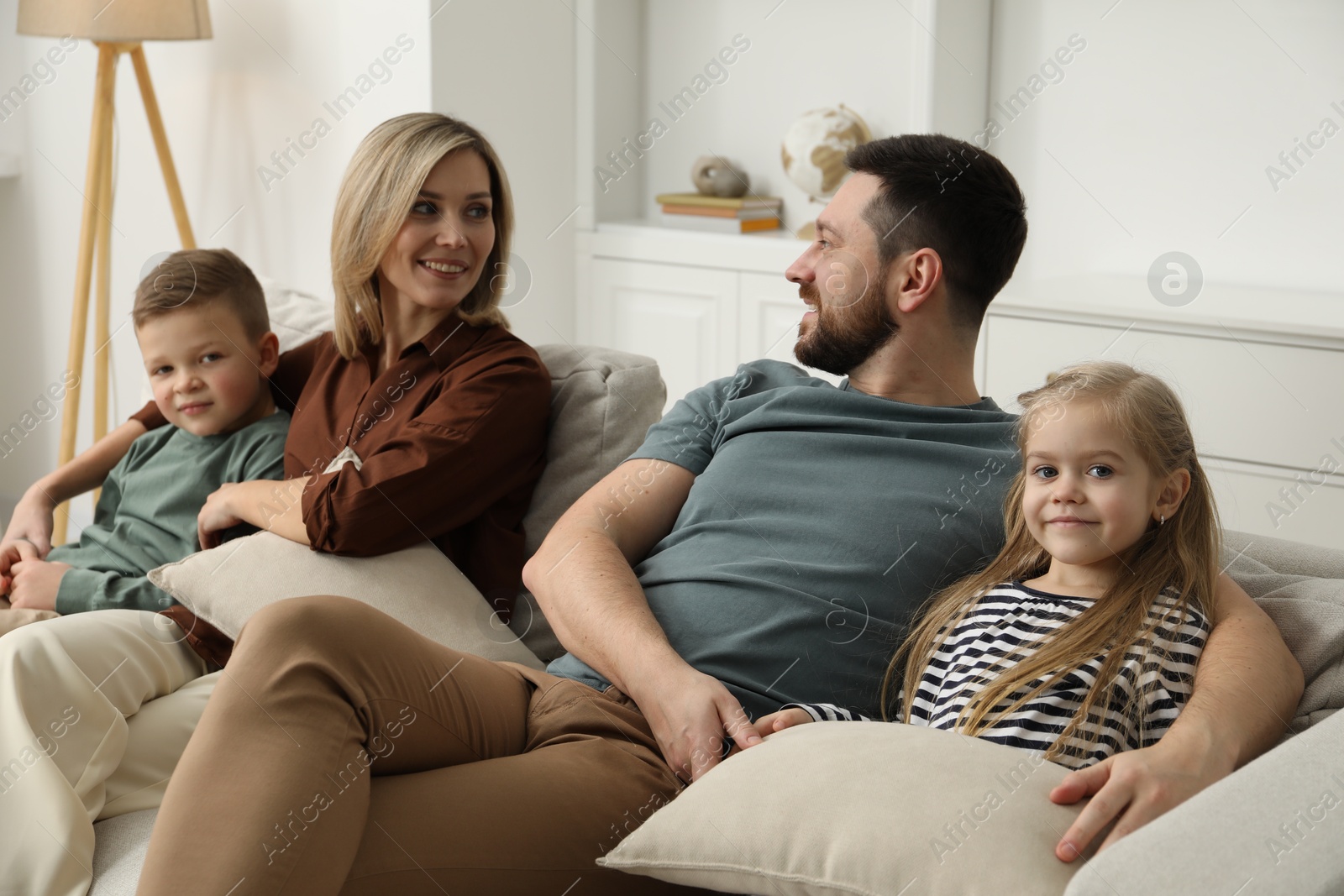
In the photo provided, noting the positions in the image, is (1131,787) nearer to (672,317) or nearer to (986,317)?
(986,317)

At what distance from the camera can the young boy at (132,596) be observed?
49.2 inches

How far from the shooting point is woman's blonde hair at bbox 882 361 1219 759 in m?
1.17

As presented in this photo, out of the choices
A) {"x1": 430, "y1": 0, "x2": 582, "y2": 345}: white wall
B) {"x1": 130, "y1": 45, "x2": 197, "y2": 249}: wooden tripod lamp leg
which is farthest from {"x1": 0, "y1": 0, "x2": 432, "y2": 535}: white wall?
{"x1": 130, "y1": 45, "x2": 197, "y2": 249}: wooden tripod lamp leg

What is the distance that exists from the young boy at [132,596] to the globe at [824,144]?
1.45 m

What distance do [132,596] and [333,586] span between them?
33cm

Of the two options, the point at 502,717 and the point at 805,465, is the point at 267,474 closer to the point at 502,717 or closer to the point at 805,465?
the point at 502,717

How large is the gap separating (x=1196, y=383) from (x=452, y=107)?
1.76 m

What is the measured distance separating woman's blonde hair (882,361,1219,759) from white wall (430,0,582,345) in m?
1.97

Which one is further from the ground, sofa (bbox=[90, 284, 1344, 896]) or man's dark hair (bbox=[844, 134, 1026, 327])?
man's dark hair (bbox=[844, 134, 1026, 327])

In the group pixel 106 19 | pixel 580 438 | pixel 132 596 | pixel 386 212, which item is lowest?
pixel 132 596

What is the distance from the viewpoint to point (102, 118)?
3.10 metres

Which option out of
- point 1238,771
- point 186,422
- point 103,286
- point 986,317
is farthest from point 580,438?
point 103,286

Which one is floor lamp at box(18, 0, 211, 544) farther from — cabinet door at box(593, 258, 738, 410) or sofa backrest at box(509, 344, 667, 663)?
sofa backrest at box(509, 344, 667, 663)

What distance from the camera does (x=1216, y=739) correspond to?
1.06 metres
